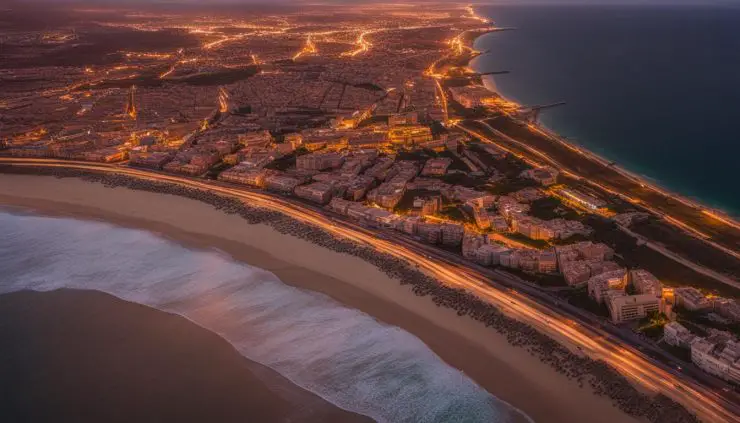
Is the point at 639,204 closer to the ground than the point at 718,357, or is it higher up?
closer to the ground

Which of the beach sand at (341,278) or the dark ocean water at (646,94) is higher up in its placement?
the dark ocean water at (646,94)

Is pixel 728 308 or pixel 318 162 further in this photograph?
pixel 318 162

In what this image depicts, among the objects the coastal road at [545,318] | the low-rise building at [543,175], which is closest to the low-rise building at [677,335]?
the coastal road at [545,318]

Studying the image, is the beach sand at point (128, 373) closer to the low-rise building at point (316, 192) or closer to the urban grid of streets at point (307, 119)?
the urban grid of streets at point (307, 119)

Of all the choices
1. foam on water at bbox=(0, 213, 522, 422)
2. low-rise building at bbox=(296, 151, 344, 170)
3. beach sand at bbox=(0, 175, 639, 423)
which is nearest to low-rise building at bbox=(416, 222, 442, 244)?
beach sand at bbox=(0, 175, 639, 423)

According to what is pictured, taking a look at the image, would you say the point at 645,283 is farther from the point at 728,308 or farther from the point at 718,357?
the point at 718,357

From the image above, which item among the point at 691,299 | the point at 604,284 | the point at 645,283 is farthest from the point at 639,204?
the point at 604,284
